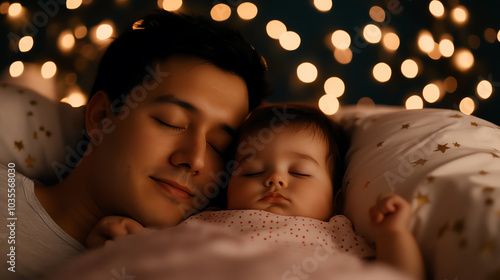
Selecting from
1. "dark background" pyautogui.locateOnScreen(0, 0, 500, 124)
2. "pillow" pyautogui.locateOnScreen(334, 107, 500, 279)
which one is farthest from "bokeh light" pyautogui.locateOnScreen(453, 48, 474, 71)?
"pillow" pyautogui.locateOnScreen(334, 107, 500, 279)

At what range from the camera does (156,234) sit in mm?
592

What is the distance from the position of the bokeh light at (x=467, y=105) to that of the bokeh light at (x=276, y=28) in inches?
37.9

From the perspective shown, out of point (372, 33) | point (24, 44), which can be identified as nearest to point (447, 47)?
point (372, 33)

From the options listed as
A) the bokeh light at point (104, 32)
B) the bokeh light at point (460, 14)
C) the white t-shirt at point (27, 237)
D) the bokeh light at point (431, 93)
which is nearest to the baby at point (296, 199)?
the white t-shirt at point (27, 237)

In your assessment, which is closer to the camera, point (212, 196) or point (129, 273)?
point (129, 273)

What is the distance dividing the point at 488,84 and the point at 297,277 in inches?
66.5

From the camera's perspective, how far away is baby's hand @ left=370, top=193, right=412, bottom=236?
2.30ft

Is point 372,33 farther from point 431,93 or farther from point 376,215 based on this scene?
point 376,215

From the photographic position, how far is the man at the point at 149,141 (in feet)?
3.04

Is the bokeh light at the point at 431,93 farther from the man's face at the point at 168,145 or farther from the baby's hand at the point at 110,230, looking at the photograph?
the baby's hand at the point at 110,230

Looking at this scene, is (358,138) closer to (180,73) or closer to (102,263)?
(180,73)

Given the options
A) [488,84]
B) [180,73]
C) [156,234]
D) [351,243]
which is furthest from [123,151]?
[488,84]

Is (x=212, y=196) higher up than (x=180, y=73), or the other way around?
(x=180, y=73)

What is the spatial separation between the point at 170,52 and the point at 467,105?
1473mm
